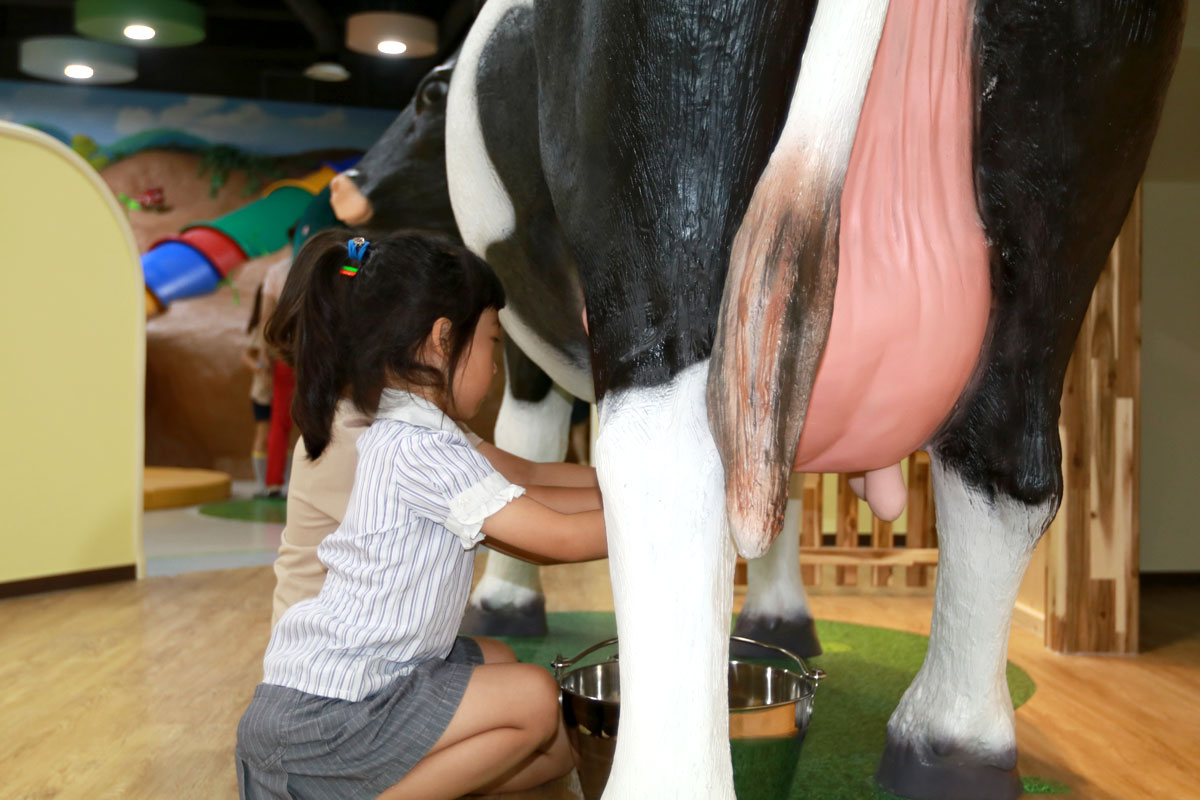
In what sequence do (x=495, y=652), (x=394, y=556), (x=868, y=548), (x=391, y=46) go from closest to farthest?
(x=394, y=556)
(x=495, y=652)
(x=868, y=548)
(x=391, y=46)

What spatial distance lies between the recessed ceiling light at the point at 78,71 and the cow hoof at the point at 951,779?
21.6 ft

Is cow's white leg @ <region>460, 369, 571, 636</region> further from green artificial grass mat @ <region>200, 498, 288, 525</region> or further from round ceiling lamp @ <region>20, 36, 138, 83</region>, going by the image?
round ceiling lamp @ <region>20, 36, 138, 83</region>

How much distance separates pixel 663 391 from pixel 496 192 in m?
0.67

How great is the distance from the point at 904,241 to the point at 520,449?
44.7 inches

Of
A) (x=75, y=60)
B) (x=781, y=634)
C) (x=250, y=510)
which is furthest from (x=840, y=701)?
(x=75, y=60)

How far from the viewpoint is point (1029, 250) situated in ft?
3.21

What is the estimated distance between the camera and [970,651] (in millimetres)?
1153

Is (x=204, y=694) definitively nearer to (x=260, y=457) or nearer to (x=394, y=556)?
(x=394, y=556)

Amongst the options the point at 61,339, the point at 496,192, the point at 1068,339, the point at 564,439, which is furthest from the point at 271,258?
the point at 1068,339

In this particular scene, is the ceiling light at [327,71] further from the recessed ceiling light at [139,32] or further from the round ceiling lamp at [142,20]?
the recessed ceiling light at [139,32]

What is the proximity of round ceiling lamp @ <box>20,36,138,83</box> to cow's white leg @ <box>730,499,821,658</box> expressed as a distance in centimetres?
587

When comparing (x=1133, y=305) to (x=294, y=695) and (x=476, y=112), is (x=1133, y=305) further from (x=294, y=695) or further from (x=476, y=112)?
(x=294, y=695)

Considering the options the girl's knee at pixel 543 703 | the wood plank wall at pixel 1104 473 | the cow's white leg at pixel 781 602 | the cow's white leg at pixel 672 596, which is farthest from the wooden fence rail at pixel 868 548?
the cow's white leg at pixel 672 596

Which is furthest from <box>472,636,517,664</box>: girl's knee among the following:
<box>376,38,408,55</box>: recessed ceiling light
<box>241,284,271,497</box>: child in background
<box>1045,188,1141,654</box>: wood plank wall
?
<box>376,38,408,55</box>: recessed ceiling light
